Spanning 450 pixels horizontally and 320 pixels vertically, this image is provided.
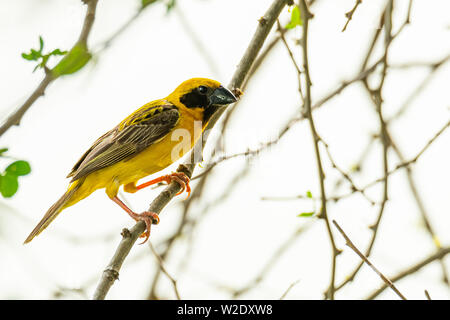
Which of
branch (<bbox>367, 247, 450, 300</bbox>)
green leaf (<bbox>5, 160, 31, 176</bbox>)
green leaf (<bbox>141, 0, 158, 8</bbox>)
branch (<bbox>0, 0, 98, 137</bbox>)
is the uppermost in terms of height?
green leaf (<bbox>141, 0, 158, 8</bbox>)

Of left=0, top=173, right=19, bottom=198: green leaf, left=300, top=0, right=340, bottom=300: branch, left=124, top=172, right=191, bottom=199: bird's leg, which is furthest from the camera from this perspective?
left=124, top=172, right=191, bottom=199: bird's leg

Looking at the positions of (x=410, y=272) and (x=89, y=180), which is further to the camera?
(x=89, y=180)

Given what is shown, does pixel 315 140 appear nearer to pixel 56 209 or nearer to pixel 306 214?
pixel 306 214

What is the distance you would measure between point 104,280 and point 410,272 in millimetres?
2260

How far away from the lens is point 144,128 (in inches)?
210

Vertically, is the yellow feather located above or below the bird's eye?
below

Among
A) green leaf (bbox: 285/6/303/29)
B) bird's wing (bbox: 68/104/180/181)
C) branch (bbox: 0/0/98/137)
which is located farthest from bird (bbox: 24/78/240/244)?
branch (bbox: 0/0/98/137)

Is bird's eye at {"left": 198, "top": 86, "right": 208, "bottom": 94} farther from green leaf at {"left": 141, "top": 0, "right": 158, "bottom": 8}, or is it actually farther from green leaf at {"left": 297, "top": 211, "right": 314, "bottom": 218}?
green leaf at {"left": 141, "top": 0, "right": 158, "bottom": 8}

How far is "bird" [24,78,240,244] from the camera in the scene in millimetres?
4996

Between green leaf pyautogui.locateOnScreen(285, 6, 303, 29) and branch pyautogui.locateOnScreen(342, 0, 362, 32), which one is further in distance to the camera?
green leaf pyautogui.locateOnScreen(285, 6, 303, 29)

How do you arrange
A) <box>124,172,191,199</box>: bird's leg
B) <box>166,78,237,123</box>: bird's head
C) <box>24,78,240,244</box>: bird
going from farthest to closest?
<box>166,78,237,123</box>: bird's head
<box>24,78,240,244</box>: bird
<box>124,172,191,199</box>: bird's leg
